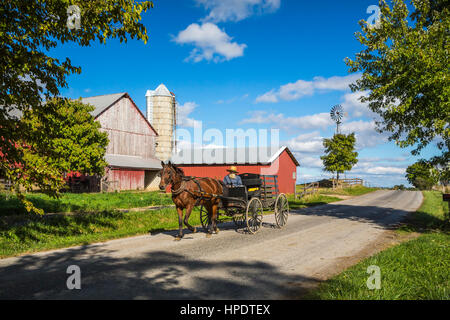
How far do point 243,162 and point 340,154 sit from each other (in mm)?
22581

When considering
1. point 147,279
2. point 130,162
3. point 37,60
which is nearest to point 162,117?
point 130,162

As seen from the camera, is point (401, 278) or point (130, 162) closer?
point (401, 278)

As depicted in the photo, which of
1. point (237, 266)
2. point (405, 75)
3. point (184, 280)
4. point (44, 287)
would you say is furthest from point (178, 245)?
point (405, 75)

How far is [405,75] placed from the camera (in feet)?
38.9

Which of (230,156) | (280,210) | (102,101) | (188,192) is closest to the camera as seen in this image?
(188,192)

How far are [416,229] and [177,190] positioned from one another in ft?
33.3

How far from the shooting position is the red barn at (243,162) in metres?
39.9

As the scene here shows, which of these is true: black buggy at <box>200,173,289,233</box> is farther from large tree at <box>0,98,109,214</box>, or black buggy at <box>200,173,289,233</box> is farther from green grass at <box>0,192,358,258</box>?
large tree at <box>0,98,109,214</box>

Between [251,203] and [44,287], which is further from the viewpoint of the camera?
[251,203]

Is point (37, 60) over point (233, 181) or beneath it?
over

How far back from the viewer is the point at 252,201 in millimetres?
11859

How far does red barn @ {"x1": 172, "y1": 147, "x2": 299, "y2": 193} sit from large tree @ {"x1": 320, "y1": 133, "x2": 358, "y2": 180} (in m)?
12.6

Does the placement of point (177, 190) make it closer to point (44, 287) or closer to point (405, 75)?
point (44, 287)

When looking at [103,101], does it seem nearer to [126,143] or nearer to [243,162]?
[126,143]
